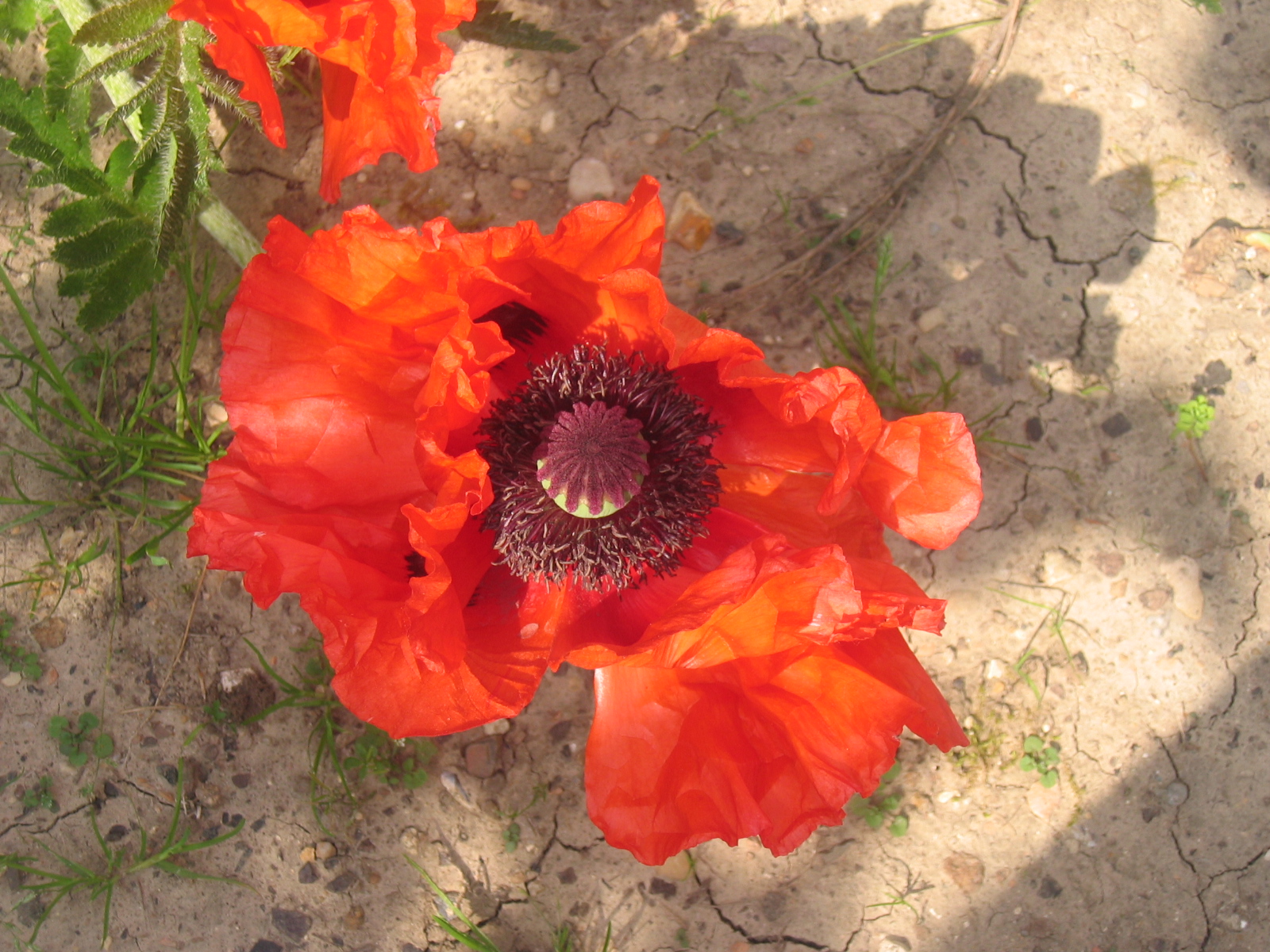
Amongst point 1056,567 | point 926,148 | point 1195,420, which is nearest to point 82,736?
point 1056,567

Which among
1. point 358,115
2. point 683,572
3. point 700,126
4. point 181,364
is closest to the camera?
point 358,115

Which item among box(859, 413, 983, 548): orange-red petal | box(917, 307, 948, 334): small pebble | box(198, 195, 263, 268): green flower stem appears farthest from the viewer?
box(917, 307, 948, 334): small pebble

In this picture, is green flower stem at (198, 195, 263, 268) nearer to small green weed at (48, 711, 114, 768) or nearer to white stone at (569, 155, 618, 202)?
white stone at (569, 155, 618, 202)

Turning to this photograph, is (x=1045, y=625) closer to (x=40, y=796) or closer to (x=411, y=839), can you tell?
(x=411, y=839)

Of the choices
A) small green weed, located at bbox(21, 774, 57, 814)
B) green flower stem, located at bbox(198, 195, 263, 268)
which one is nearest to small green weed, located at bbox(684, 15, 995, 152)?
green flower stem, located at bbox(198, 195, 263, 268)

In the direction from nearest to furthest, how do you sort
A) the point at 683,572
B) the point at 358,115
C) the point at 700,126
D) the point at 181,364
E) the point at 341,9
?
the point at 341,9
the point at 358,115
the point at 683,572
the point at 181,364
the point at 700,126

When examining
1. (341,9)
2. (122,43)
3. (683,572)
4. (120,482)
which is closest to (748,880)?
(683,572)

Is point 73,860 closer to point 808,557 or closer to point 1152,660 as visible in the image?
point 808,557

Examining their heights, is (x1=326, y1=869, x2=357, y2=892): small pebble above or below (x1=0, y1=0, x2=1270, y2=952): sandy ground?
below
